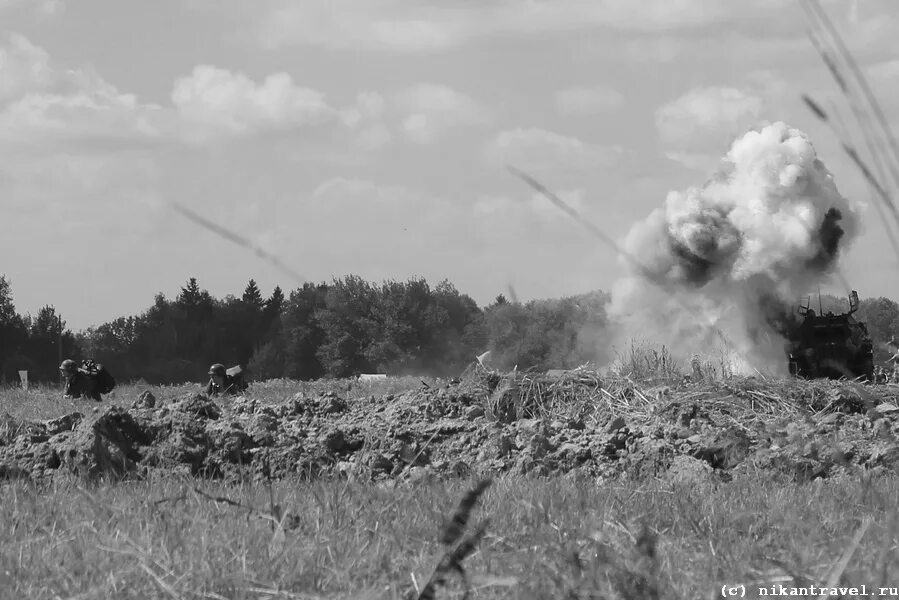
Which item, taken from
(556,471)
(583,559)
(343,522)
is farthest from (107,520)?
(556,471)

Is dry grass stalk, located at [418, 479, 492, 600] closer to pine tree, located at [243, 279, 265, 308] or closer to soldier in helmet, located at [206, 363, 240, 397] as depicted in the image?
soldier in helmet, located at [206, 363, 240, 397]

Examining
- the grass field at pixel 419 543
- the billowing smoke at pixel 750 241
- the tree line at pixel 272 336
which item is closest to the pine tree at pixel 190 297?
the tree line at pixel 272 336

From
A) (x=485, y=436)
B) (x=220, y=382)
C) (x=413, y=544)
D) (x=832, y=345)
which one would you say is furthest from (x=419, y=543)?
(x=832, y=345)

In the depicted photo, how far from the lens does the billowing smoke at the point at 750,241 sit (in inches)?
1545

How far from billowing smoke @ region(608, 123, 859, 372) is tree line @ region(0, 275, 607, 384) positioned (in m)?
21.9

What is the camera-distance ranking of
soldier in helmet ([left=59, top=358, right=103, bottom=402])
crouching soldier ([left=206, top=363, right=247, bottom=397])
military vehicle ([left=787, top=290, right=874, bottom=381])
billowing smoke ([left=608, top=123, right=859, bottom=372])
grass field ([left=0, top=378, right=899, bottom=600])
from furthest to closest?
1. billowing smoke ([left=608, top=123, right=859, bottom=372])
2. military vehicle ([left=787, top=290, right=874, bottom=381])
3. soldier in helmet ([left=59, top=358, right=103, bottom=402])
4. crouching soldier ([left=206, top=363, right=247, bottom=397])
5. grass field ([left=0, top=378, right=899, bottom=600])

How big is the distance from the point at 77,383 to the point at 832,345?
19400mm

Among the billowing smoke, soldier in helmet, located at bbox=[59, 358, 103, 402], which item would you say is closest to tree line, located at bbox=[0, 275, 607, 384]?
the billowing smoke

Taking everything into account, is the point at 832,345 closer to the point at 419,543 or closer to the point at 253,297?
the point at 419,543

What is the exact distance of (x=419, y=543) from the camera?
169 inches

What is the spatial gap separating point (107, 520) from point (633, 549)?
6.81 ft

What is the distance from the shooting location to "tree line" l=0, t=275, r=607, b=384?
77.6 m

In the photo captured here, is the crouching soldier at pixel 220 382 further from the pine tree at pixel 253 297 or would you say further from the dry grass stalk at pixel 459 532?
the pine tree at pixel 253 297

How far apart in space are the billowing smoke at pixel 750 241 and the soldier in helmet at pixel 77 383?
20.6m
